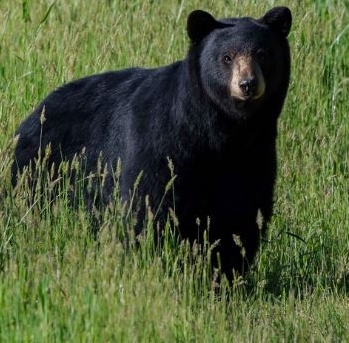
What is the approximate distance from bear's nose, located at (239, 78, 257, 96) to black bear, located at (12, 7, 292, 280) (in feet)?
0.13

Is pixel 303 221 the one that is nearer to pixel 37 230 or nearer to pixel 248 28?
pixel 248 28

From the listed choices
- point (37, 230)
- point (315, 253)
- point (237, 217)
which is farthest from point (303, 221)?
point (37, 230)

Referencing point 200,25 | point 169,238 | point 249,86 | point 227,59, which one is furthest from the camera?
point 200,25

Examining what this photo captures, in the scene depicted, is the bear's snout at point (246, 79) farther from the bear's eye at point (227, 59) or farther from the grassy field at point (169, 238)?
the grassy field at point (169, 238)

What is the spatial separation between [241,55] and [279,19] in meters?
0.34

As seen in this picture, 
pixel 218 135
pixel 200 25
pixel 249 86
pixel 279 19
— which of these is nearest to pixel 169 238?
pixel 218 135

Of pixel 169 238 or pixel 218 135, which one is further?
pixel 218 135

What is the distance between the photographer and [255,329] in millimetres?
4957

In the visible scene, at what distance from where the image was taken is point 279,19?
20.1ft

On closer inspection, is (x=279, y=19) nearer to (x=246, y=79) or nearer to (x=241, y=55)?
(x=241, y=55)

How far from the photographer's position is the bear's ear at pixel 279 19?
241 inches

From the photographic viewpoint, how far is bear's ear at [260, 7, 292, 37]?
6109 millimetres

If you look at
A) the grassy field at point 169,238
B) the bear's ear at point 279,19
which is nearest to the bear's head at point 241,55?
the bear's ear at point 279,19

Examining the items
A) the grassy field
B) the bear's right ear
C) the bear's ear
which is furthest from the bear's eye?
the grassy field
